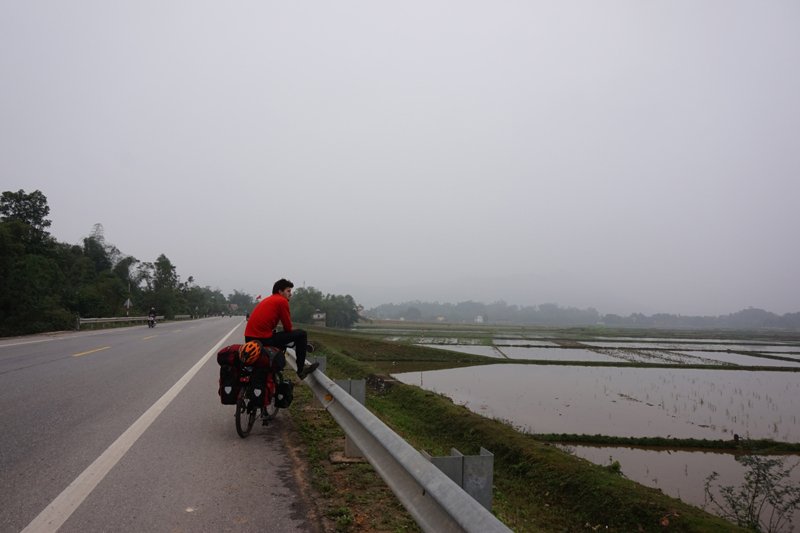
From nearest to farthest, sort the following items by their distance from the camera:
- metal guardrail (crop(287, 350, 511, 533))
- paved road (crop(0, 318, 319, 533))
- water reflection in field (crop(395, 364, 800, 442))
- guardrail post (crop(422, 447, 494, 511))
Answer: metal guardrail (crop(287, 350, 511, 533))
guardrail post (crop(422, 447, 494, 511))
paved road (crop(0, 318, 319, 533))
water reflection in field (crop(395, 364, 800, 442))

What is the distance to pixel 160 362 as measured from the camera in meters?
12.7

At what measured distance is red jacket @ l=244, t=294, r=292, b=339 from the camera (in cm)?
647

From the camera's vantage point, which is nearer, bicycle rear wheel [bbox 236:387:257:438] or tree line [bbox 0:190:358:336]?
bicycle rear wheel [bbox 236:387:257:438]

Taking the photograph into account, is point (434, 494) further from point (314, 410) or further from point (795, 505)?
point (795, 505)

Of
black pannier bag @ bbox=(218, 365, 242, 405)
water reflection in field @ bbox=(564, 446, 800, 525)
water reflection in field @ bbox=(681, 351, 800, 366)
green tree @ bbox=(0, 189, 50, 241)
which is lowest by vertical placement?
water reflection in field @ bbox=(564, 446, 800, 525)

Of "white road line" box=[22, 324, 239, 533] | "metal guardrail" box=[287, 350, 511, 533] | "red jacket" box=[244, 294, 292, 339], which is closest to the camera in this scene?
"metal guardrail" box=[287, 350, 511, 533]

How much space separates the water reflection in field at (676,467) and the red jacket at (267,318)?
21.7 ft

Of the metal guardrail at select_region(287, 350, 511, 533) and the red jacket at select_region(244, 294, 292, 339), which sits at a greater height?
the red jacket at select_region(244, 294, 292, 339)

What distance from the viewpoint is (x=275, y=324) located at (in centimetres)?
661

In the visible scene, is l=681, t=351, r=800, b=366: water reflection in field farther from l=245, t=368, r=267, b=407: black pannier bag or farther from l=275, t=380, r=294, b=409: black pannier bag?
l=245, t=368, r=267, b=407: black pannier bag

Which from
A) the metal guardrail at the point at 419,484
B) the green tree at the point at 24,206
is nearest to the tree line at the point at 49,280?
the green tree at the point at 24,206

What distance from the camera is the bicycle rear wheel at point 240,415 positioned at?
591cm

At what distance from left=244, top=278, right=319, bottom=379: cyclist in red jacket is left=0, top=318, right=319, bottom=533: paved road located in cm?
118

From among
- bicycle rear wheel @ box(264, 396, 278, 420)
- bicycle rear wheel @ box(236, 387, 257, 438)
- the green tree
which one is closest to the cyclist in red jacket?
bicycle rear wheel @ box(236, 387, 257, 438)
